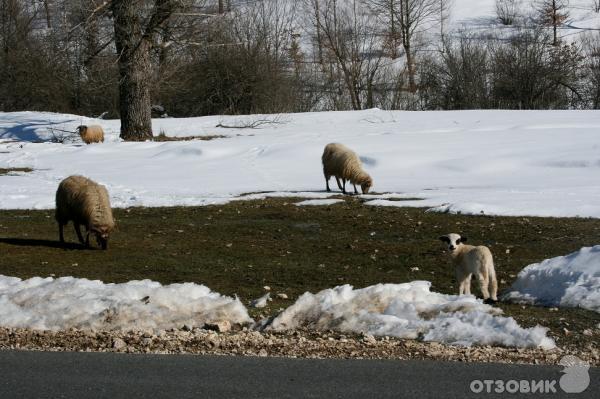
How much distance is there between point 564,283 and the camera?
10078 millimetres

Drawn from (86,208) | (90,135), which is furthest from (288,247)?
(90,135)

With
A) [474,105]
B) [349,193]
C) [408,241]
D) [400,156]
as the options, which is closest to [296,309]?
[408,241]

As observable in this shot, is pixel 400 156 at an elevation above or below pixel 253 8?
below

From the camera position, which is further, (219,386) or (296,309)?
(296,309)

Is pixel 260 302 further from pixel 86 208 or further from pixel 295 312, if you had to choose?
pixel 86 208

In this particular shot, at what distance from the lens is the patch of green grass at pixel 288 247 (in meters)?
12.0

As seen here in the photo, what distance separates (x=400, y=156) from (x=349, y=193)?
18.9ft

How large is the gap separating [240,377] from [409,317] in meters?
2.57

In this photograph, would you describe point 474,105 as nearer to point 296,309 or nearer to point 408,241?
point 408,241

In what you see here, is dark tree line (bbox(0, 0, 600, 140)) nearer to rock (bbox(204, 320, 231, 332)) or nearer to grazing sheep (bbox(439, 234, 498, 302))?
grazing sheep (bbox(439, 234, 498, 302))

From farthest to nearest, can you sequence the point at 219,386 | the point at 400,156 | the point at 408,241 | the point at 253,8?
the point at 253,8 < the point at 400,156 < the point at 408,241 < the point at 219,386

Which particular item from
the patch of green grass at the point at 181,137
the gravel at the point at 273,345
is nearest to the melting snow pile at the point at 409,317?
the gravel at the point at 273,345

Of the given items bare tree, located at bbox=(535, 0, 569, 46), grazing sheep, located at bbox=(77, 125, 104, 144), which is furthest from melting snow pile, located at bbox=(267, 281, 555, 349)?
bare tree, located at bbox=(535, 0, 569, 46)

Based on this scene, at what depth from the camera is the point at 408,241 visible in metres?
14.8
